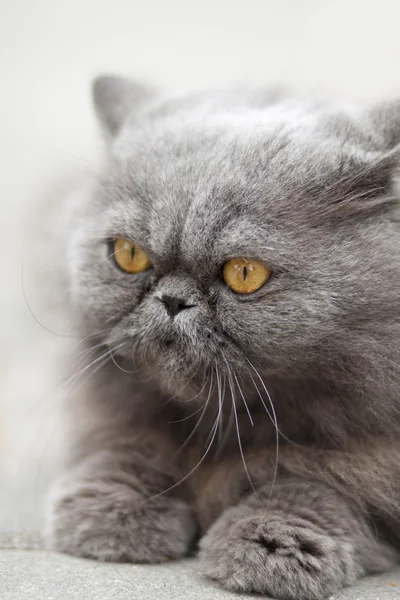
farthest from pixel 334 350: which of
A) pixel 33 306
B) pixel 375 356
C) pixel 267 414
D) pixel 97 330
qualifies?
pixel 33 306

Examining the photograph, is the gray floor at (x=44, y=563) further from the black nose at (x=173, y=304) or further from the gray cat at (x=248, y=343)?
the black nose at (x=173, y=304)

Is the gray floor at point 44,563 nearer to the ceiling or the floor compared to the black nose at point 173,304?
nearer to the floor

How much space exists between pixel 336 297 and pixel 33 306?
78 centimetres

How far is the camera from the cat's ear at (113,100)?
157 centimetres

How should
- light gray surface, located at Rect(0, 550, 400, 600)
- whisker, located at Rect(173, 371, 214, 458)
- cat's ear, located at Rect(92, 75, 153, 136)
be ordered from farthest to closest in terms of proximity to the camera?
cat's ear, located at Rect(92, 75, 153, 136) < whisker, located at Rect(173, 371, 214, 458) < light gray surface, located at Rect(0, 550, 400, 600)

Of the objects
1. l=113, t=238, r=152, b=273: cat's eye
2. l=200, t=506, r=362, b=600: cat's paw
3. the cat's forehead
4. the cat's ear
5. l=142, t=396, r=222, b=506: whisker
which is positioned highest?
the cat's ear

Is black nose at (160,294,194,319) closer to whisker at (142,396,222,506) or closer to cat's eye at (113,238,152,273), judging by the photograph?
cat's eye at (113,238,152,273)

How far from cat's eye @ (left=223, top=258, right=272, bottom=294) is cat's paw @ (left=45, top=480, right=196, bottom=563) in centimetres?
45

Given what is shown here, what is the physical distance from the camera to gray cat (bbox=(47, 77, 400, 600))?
115cm

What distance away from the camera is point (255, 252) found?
1140 mm

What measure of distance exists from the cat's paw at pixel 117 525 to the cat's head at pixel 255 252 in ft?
0.80

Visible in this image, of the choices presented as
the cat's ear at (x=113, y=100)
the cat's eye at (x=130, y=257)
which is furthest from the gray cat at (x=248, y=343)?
the cat's ear at (x=113, y=100)

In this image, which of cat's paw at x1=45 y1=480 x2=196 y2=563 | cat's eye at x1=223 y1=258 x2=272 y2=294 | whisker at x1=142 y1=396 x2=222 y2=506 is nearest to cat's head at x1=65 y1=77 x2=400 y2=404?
cat's eye at x1=223 y1=258 x2=272 y2=294

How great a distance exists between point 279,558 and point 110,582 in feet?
0.87
